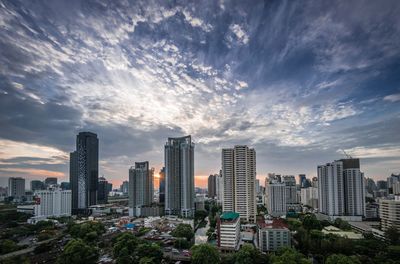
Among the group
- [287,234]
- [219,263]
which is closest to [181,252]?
[219,263]

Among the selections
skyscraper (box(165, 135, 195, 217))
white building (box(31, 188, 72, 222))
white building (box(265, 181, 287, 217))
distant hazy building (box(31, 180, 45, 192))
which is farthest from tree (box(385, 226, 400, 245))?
distant hazy building (box(31, 180, 45, 192))

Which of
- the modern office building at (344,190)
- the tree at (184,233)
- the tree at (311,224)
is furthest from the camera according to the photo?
the modern office building at (344,190)

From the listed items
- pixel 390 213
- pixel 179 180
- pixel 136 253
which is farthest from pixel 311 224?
pixel 179 180

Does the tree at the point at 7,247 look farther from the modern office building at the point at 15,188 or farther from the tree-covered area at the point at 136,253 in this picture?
the modern office building at the point at 15,188

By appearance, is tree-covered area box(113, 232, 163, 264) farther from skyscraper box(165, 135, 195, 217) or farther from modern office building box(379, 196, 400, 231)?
modern office building box(379, 196, 400, 231)

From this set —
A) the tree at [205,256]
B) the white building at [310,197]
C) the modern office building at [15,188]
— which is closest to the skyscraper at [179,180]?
the tree at [205,256]
